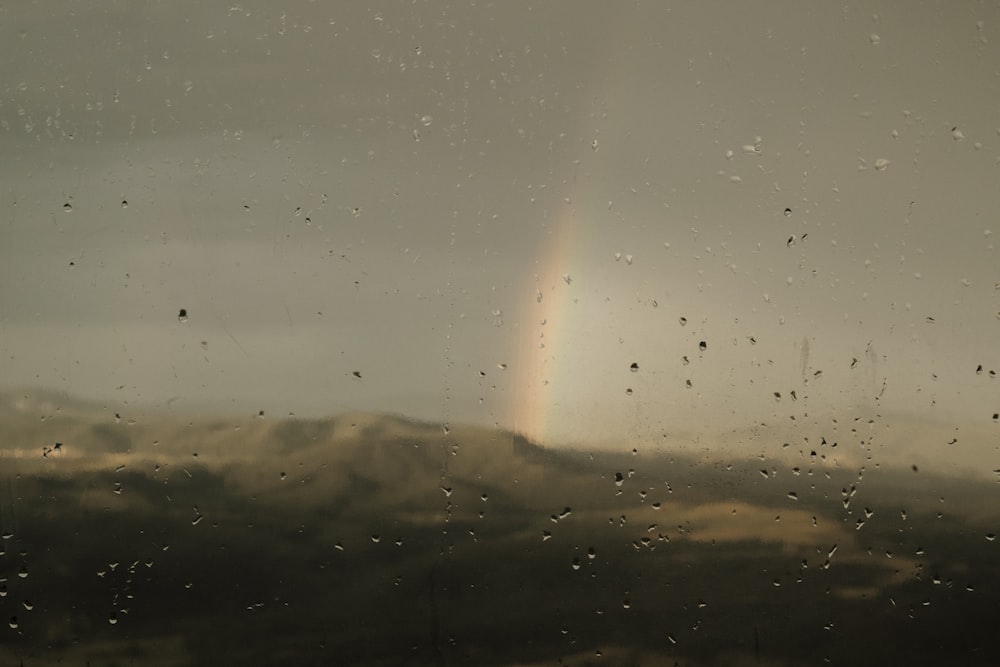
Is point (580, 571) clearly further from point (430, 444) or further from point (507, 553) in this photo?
point (430, 444)

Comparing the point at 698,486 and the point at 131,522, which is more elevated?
the point at 698,486

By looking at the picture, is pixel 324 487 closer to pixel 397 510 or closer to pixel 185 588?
pixel 397 510

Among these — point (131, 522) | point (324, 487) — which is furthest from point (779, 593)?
point (131, 522)

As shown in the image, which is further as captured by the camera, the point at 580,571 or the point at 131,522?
the point at 580,571

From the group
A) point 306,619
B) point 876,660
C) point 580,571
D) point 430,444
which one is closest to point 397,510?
point 430,444

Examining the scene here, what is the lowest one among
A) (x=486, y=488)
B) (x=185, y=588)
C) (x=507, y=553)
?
(x=185, y=588)

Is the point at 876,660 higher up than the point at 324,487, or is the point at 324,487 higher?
the point at 324,487

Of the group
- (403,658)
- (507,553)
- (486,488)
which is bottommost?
(403,658)

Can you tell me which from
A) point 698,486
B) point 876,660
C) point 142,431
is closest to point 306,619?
point 142,431

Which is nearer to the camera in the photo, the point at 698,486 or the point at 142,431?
the point at 142,431
